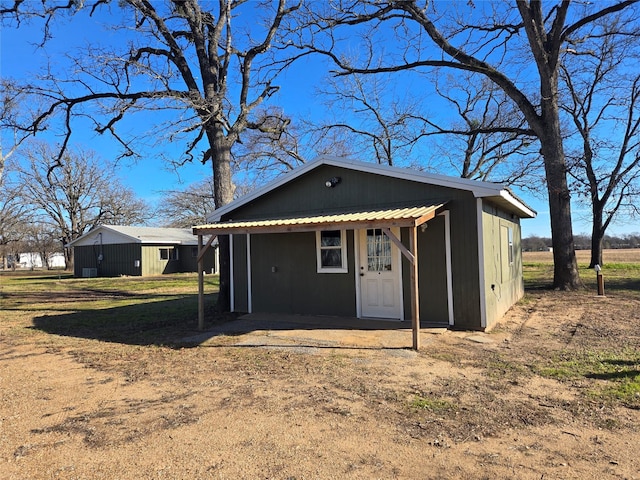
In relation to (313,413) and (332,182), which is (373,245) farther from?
(313,413)

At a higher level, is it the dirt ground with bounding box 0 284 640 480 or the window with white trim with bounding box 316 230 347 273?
the window with white trim with bounding box 316 230 347 273

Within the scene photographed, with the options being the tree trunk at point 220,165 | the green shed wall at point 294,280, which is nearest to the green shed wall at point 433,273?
the green shed wall at point 294,280

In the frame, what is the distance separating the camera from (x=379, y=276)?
809cm

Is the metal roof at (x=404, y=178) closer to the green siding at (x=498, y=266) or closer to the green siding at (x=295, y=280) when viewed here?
the green siding at (x=498, y=266)

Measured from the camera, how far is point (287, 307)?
915cm

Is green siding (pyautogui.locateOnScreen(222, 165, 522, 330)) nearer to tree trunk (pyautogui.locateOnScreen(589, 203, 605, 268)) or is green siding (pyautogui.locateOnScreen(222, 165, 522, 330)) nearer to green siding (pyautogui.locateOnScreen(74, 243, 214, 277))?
tree trunk (pyautogui.locateOnScreen(589, 203, 605, 268))

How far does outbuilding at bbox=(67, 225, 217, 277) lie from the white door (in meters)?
21.8

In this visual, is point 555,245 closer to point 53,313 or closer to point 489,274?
point 489,274

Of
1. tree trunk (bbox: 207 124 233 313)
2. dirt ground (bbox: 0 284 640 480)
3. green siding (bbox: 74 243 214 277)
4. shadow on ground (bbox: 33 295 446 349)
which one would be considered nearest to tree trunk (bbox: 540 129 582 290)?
dirt ground (bbox: 0 284 640 480)

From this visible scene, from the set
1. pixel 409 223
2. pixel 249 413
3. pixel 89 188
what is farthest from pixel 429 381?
pixel 89 188

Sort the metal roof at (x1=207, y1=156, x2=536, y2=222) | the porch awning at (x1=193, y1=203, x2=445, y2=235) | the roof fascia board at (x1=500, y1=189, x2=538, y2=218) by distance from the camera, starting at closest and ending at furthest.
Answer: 1. the porch awning at (x1=193, y1=203, x2=445, y2=235)
2. the metal roof at (x1=207, y1=156, x2=536, y2=222)
3. the roof fascia board at (x1=500, y1=189, x2=538, y2=218)

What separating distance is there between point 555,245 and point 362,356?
33.6ft

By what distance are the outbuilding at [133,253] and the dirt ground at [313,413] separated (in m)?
21.5

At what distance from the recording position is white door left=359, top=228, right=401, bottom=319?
7945mm
